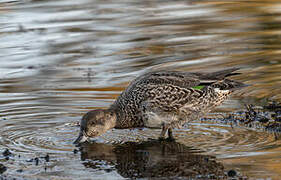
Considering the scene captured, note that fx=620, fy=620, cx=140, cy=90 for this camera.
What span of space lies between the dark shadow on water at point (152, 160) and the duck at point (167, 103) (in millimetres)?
251

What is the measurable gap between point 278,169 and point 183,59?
254 inches

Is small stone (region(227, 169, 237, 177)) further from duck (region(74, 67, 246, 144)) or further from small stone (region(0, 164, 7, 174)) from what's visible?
small stone (region(0, 164, 7, 174))

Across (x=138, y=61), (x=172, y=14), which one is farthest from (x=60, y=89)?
(x=172, y=14)

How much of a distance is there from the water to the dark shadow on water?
0.15 feet

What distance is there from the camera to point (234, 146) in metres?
7.61

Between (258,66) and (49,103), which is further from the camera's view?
(258,66)

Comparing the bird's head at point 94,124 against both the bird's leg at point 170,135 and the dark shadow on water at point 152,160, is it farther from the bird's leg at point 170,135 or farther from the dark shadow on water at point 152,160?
the bird's leg at point 170,135

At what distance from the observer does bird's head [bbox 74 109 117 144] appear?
8.18m

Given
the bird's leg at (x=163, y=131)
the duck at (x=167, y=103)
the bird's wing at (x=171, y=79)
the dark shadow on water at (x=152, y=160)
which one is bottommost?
the dark shadow on water at (x=152, y=160)

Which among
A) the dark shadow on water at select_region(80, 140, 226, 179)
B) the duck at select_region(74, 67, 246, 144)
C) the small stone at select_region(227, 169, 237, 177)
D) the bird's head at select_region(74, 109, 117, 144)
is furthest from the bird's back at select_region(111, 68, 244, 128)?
the small stone at select_region(227, 169, 237, 177)

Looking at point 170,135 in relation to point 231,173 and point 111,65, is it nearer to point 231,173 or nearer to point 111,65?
point 231,173

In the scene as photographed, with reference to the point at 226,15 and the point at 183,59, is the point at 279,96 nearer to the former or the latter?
the point at 183,59

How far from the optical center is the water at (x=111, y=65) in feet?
24.4

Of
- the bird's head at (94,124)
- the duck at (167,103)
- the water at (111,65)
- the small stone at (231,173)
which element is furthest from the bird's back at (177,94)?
the small stone at (231,173)
